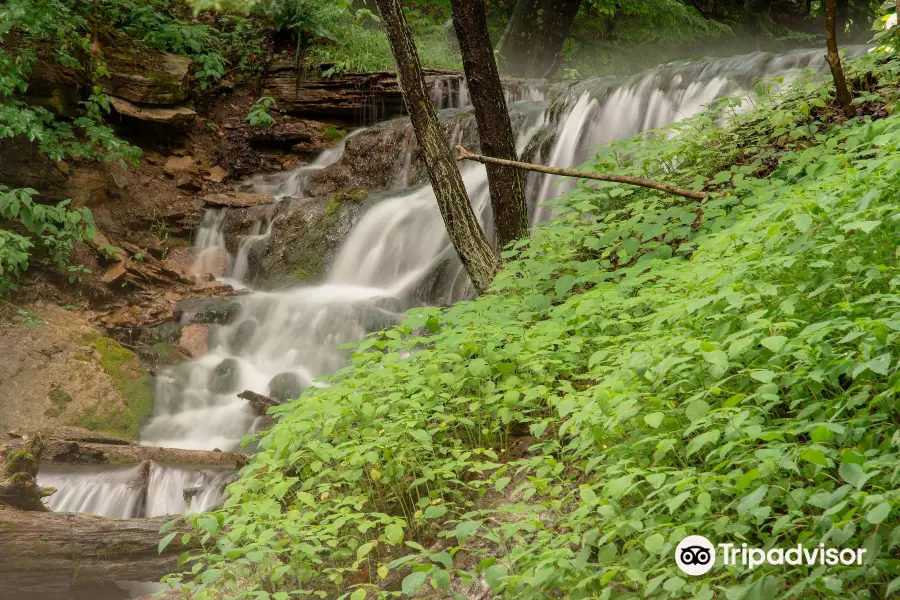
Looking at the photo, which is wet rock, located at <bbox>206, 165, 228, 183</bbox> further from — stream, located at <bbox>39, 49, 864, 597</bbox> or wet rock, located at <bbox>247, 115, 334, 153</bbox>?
stream, located at <bbox>39, 49, 864, 597</bbox>

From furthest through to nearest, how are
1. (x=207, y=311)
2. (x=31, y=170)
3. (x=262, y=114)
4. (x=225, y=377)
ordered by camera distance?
(x=262, y=114) → (x=31, y=170) → (x=207, y=311) → (x=225, y=377)

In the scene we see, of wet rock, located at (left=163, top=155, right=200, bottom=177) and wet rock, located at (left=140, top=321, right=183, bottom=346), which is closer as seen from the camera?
wet rock, located at (left=140, top=321, right=183, bottom=346)

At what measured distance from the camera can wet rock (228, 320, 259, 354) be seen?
8.78m

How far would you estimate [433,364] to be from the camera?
400 cm

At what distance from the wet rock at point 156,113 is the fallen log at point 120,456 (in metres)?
6.35

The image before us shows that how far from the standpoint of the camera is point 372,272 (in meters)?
9.68

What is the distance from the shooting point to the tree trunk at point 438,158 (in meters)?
5.91

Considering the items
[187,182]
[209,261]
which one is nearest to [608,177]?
[209,261]

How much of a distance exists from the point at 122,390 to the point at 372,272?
337cm

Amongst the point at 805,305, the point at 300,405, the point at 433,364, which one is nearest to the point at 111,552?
the point at 300,405

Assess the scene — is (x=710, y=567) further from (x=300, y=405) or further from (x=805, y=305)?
(x=300, y=405)

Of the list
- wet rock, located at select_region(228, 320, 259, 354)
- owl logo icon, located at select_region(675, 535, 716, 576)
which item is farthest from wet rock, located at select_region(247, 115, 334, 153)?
owl logo icon, located at select_region(675, 535, 716, 576)

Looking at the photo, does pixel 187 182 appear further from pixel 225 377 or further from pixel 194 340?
pixel 225 377

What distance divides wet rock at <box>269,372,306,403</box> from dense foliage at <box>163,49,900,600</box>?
312 centimetres
